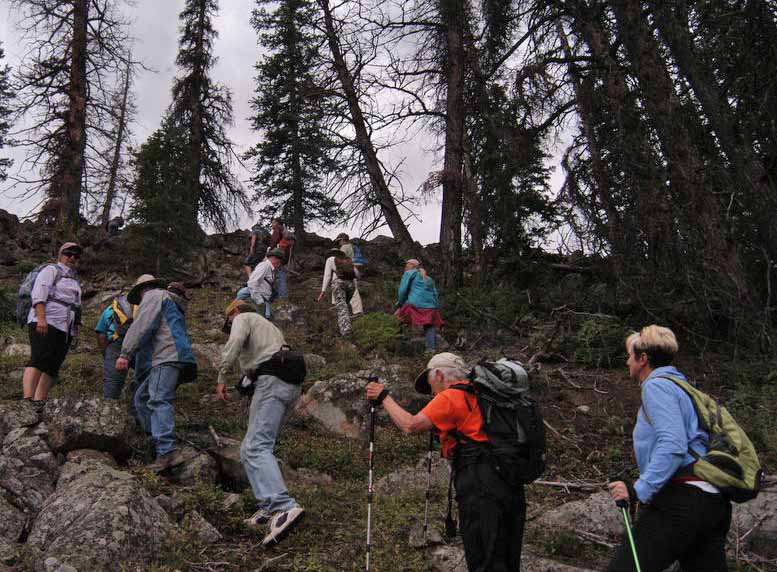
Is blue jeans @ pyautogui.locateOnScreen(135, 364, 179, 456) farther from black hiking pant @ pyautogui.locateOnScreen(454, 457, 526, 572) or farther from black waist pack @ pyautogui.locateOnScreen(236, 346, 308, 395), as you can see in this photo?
black hiking pant @ pyautogui.locateOnScreen(454, 457, 526, 572)

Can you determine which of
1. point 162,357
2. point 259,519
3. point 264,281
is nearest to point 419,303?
point 264,281

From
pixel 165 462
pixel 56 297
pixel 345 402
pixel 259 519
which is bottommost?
pixel 259 519

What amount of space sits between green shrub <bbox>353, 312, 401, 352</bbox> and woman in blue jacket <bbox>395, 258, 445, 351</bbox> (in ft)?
2.21

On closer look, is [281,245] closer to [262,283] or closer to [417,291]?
[262,283]

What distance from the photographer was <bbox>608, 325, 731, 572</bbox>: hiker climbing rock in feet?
10.7

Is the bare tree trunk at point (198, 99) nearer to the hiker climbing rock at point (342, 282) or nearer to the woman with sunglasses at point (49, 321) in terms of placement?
the hiker climbing rock at point (342, 282)

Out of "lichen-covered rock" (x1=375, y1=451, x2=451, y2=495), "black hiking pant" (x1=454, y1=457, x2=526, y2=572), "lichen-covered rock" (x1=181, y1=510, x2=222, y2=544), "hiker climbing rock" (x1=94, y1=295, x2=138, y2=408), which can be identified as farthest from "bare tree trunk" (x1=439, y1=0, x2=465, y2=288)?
"black hiking pant" (x1=454, y1=457, x2=526, y2=572)

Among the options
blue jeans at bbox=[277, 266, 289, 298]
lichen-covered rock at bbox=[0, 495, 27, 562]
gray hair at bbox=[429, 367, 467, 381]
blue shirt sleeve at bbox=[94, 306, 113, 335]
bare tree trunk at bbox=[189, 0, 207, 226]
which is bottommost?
lichen-covered rock at bbox=[0, 495, 27, 562]

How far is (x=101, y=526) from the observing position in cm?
475

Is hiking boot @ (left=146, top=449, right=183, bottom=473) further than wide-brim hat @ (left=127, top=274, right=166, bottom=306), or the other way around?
wide-brim hat @ (left=127, top=274, right=166, bottom=306)

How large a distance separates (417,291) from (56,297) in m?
6.14

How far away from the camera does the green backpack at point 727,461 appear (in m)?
3.21

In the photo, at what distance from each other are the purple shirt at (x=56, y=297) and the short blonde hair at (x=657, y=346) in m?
6.28

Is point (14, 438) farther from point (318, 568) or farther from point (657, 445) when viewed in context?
point (657, 445)
